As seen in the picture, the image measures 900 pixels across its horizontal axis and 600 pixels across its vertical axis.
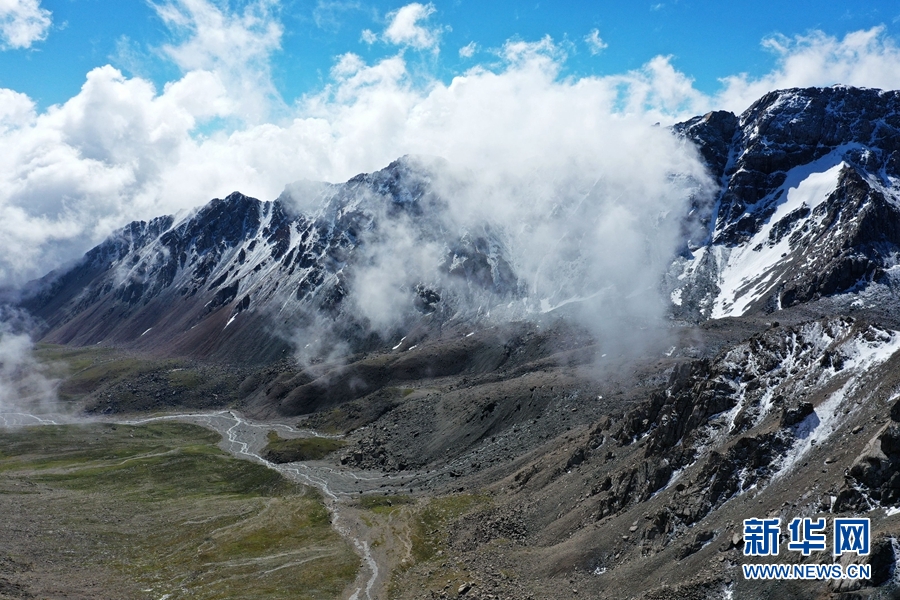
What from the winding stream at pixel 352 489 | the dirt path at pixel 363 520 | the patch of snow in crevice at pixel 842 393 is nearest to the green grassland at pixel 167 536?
the winding stream at pixel 352 489

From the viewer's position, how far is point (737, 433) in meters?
80.9

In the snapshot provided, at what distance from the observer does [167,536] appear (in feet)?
390

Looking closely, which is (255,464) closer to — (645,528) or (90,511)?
(90,511)

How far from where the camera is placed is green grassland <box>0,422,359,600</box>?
92438 millimetres

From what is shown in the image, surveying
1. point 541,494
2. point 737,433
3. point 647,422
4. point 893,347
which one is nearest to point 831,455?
point 737,433

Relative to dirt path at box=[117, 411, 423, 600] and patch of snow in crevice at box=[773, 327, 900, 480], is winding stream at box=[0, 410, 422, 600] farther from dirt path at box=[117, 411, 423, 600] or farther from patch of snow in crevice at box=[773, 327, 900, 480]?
patch of snow in crevice at box=[773, 327, 900, 480]

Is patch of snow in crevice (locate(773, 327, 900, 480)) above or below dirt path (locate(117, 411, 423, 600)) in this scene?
above

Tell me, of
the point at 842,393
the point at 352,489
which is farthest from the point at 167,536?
the point at 842,393

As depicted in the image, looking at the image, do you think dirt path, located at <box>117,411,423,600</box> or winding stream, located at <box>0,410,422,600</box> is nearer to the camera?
winding stream, located at <box>0,410,422,600</box>

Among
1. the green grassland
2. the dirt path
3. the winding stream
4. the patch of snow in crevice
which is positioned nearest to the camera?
the patch of snow in crevice

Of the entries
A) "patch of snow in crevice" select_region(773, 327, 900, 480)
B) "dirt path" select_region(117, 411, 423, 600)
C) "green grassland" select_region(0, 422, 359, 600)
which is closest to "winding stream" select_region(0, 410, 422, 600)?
"dirt path" select_region(117, 411, 423, 600)

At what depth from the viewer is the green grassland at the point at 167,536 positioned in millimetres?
92438

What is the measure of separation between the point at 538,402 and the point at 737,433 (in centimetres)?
9958

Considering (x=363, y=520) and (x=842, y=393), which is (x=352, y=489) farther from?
(x=842, y=393)
